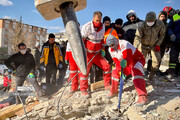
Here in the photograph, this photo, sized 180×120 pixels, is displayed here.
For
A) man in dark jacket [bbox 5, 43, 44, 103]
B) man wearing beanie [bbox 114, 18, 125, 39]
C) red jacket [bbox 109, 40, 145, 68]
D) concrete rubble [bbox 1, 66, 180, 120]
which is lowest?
concrete rubble [bbox 1, 66, 180, 120]

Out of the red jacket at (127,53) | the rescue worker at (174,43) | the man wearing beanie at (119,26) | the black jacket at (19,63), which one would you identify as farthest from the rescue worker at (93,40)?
the rescue worker at (174,43)

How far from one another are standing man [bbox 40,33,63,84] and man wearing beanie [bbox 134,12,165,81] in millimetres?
2539

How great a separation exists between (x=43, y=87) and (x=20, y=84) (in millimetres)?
736

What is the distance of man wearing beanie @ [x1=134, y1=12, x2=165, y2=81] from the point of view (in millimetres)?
3551

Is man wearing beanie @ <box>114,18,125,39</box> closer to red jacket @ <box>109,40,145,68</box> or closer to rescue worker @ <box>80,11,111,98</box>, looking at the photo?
rescue worker @ <box>80,11,111,98</box>

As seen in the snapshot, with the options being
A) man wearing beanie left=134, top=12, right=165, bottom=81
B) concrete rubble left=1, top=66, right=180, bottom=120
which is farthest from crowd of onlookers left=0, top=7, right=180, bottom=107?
concrete rubble left=1, top=66, right=180, bottom=120

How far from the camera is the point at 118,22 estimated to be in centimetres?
418

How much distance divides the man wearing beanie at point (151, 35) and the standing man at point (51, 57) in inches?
100.0

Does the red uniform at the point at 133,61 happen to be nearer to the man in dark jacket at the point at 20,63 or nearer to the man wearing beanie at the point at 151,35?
the man wearing beanie at the point at 151,35

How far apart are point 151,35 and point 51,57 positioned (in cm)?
307

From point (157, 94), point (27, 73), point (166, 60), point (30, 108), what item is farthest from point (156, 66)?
point (166, 60)

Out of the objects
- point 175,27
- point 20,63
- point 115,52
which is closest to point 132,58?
point 115,52

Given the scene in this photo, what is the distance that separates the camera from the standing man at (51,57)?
4680 millimetres

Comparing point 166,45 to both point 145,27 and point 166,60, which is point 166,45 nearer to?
point 145,27
